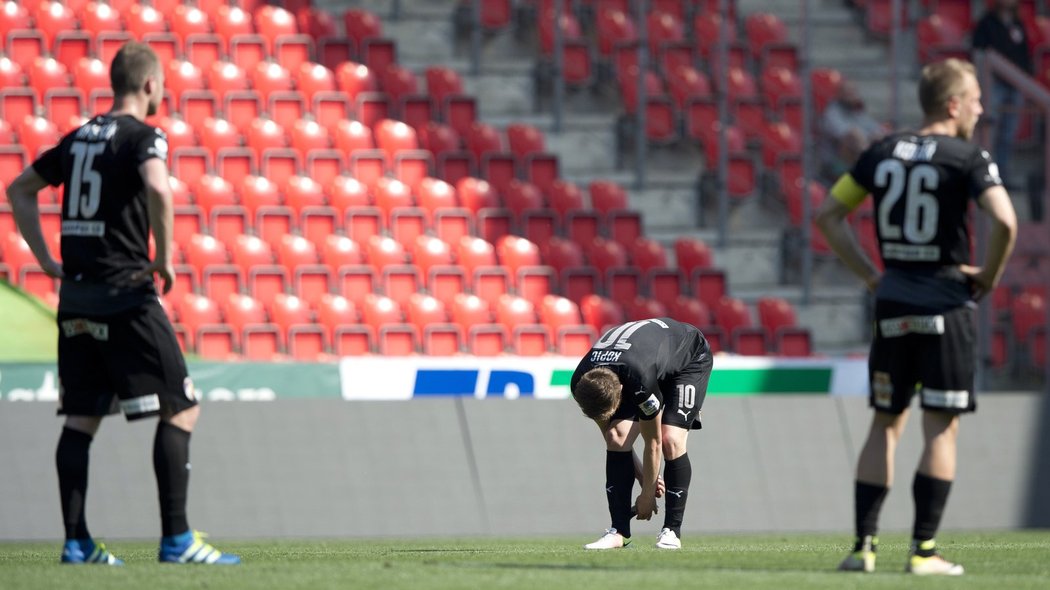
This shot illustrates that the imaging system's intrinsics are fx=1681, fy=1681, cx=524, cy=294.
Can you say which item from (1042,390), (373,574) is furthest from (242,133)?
(373,574)

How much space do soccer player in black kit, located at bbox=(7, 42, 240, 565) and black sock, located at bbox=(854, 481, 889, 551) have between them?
2750 millimetres

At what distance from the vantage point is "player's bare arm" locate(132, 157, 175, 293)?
6957mm

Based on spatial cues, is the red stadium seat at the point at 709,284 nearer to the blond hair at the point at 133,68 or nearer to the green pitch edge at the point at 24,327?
the green pitch edge at the point at 24,327

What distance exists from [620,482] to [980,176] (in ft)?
11.3

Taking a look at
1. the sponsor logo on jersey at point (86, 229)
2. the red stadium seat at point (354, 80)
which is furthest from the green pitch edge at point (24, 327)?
the sponsor logo on jersey at point (86, 229)

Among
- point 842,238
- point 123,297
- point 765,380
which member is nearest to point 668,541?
point 842,238

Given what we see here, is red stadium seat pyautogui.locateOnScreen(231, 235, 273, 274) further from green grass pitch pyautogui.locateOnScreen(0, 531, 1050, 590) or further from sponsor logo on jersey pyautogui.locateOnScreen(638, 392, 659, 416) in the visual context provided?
sponsor logo on jersey pyautogui.locateOnScreen(638, 392, 659, 416)

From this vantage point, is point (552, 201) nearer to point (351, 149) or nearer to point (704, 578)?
point (351, 149)

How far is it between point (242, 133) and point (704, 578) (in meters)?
13.1

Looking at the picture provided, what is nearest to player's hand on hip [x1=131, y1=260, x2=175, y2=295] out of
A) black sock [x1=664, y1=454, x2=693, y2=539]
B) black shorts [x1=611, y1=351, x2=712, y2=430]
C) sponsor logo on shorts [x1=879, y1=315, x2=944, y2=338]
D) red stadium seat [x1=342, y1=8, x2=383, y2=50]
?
sponsor logo on shorts [x1=879, y1=315, x2=944, y2=338]

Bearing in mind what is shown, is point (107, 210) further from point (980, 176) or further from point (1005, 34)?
point (1005, 34)

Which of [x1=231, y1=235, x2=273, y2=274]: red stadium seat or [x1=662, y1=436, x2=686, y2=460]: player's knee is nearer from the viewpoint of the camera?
[x1=662, y1=436, x2=686, y2=460]: player's knee

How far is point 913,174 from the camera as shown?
267 inches

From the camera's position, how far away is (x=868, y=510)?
6.90 meters
